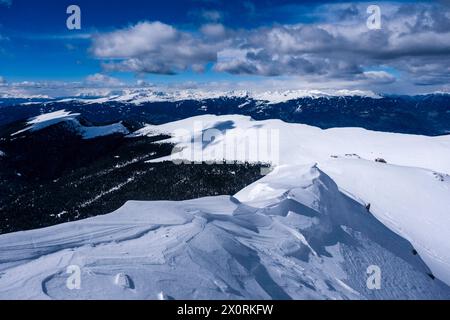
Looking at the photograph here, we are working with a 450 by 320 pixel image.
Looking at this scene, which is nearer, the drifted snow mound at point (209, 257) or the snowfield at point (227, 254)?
the drifted snow mound at point (209, 257)

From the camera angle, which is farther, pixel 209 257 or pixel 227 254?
pixel 227 254

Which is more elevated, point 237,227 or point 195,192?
point 237,227

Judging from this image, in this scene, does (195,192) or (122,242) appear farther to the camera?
(195,192)

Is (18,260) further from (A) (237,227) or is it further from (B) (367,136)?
(B) (367,136)

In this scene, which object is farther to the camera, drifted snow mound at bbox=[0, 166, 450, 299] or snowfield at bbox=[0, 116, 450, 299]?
snowfield at bbox=[0, 116, 450, 299]
